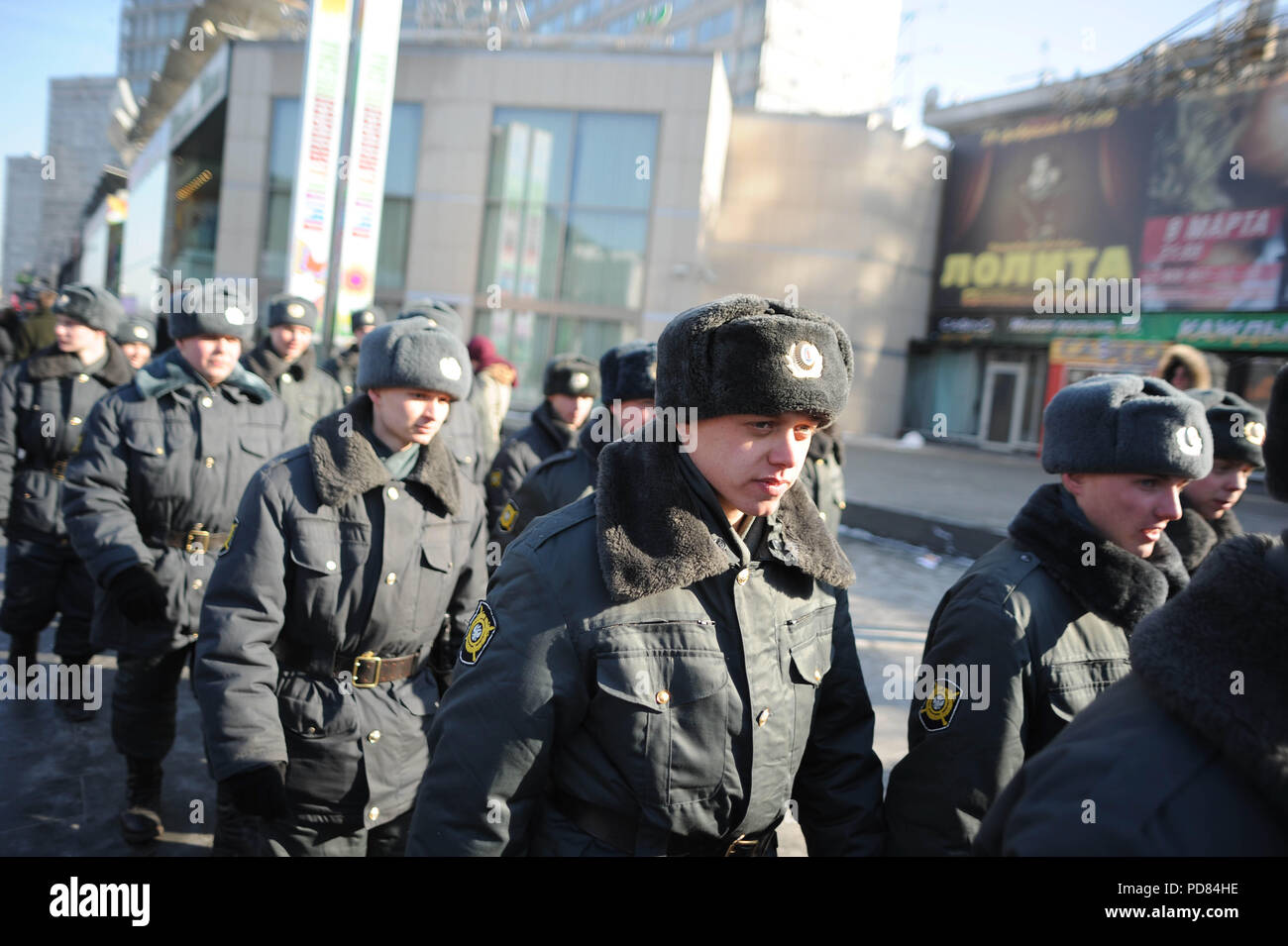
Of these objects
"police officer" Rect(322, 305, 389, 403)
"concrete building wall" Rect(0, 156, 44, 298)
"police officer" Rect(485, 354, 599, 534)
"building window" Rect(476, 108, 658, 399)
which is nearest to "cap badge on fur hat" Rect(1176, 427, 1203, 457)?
"police officer" Rect(485, 354, 599, 534)

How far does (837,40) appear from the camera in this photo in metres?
50.6

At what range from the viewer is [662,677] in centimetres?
165

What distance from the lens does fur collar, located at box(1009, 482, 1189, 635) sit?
2039mm

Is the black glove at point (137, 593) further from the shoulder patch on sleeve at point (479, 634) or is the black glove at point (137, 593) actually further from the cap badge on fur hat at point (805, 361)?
the cap badge on fur hat at point (805, 361)

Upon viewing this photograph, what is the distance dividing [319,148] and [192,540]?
1037cm

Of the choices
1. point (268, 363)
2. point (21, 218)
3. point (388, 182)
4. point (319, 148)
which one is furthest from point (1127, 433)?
point (21, 218)

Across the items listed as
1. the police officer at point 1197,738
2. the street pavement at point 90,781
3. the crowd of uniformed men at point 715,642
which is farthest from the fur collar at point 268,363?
the police officer at point 1197,738

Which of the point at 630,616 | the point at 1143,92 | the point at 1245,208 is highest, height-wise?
the point at 1143,92

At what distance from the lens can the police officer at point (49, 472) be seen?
484 centimetres

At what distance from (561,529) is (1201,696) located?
1059 mm

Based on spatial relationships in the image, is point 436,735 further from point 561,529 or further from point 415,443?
point 415,443

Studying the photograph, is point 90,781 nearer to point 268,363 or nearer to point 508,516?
point 508,516

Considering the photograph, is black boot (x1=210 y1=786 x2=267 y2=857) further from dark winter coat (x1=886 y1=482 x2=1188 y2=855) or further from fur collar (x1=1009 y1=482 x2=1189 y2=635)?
fur collar (x1=1009 y1=482 x2=1189 y2=635)

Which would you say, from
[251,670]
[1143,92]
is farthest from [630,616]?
[1143,92]
